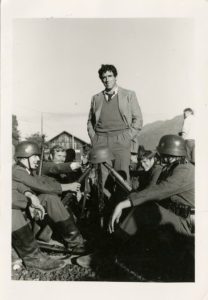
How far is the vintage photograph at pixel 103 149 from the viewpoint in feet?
6.60

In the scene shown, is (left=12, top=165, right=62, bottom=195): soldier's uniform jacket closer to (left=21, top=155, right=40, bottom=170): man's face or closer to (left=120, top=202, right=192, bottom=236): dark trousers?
(left=21, top=155, right=40, bottom=170): man's face

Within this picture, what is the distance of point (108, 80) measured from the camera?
6.71ft

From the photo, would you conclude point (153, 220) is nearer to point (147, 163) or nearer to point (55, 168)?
point (147, 163)

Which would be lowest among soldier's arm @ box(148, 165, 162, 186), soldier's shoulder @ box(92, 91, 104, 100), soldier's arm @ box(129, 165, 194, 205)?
soldier's arm @ box(129, 165, 194, 205)

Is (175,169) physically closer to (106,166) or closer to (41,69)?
(106,166)

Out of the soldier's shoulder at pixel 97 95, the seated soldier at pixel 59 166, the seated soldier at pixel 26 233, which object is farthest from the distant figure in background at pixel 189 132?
the seated soldier at pixel 26 233

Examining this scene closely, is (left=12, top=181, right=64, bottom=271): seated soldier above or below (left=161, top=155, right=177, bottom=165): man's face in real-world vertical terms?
below

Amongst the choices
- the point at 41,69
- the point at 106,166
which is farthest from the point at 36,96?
the point at 106,166

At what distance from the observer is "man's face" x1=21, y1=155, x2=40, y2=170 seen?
6.78 feet

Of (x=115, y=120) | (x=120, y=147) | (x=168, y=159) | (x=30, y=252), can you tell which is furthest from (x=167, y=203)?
(x=30, y=252)

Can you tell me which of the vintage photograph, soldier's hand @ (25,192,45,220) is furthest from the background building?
soldier's hand @ (25,192,45,220)

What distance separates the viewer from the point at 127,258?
6.64 feet

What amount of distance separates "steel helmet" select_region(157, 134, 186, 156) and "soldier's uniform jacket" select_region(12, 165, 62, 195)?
1.58 feet
